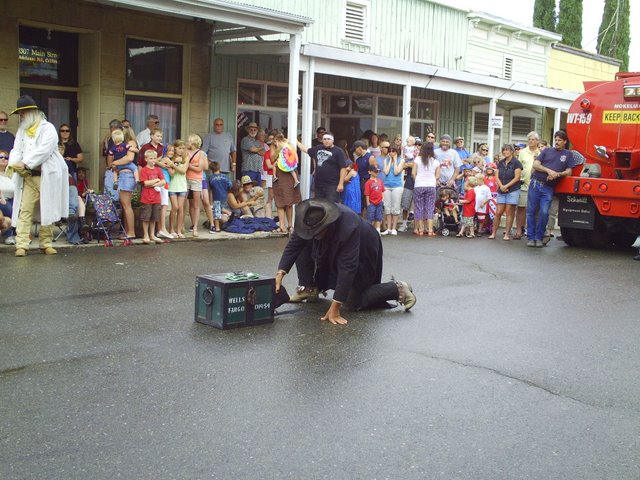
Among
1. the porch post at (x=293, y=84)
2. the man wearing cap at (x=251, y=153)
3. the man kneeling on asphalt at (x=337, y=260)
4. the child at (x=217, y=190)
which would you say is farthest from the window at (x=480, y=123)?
the man kneeling on asphalt at (x=337, y=260)

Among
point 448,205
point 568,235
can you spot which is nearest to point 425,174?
point 448,205

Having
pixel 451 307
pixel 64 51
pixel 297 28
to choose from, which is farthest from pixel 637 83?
pixel 64 51

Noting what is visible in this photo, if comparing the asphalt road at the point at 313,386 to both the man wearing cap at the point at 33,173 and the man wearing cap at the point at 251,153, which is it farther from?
the man wearing cap at the point at 251,153

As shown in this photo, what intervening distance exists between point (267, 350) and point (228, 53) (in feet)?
35.6

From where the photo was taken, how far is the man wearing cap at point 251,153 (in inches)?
640

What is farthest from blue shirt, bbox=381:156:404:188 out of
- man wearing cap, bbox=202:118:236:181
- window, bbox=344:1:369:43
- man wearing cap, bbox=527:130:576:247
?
window, bbox=344:1:369:43

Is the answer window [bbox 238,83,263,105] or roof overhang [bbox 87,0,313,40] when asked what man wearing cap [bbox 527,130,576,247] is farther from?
window [bbox 238,83,263,105]

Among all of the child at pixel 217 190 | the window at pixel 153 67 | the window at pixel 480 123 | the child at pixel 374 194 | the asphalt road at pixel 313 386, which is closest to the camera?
the asphalt road at pixel 313 386

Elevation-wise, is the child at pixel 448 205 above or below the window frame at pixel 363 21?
below

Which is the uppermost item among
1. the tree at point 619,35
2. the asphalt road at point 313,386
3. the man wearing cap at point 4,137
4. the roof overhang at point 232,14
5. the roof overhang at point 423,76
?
the tree at point 619,35

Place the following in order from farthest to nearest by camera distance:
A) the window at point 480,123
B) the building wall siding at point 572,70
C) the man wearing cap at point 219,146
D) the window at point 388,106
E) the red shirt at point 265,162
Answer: the building wall siding at point 572,70 < the window at point 480,123 < the window at point 388,106 < the man wearing cap at point 219,146 < the red shirt at point 265,162

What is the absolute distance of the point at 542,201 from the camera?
1462cm

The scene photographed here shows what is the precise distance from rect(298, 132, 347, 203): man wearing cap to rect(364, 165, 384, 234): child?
113cm

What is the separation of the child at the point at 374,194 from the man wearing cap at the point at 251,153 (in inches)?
88.0
